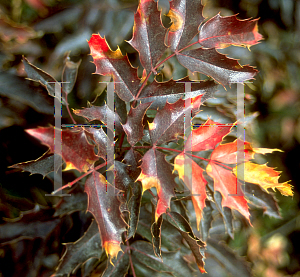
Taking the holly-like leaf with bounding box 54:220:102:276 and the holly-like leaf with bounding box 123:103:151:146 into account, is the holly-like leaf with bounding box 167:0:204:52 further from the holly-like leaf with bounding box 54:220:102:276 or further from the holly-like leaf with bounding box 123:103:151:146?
the holly-like leaf with bounding box 54:220:102:276

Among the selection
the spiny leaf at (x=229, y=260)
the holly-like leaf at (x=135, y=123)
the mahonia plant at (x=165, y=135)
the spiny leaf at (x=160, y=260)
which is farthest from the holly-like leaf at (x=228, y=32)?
the spiny leaf at (x=229, y=260)

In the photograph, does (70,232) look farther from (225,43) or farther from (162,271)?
(225,43)

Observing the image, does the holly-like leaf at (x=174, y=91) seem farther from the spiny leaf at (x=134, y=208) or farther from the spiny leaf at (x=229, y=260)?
the spiny leaf at (x=229, y=260)

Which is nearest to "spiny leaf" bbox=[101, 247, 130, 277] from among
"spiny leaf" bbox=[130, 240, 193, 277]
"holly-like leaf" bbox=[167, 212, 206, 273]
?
"spiny leaf" bbox=[130, 240, 193, 277]

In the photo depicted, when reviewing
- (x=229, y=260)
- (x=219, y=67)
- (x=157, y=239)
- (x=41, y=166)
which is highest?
(x=219, y=67)

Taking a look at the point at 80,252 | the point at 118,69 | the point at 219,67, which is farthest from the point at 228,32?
the point at 80,252

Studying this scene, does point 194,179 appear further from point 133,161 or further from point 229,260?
point 229,260

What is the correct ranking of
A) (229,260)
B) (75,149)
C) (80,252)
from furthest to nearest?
1. (229,260)
2. (80,252)
3. (75,149)
